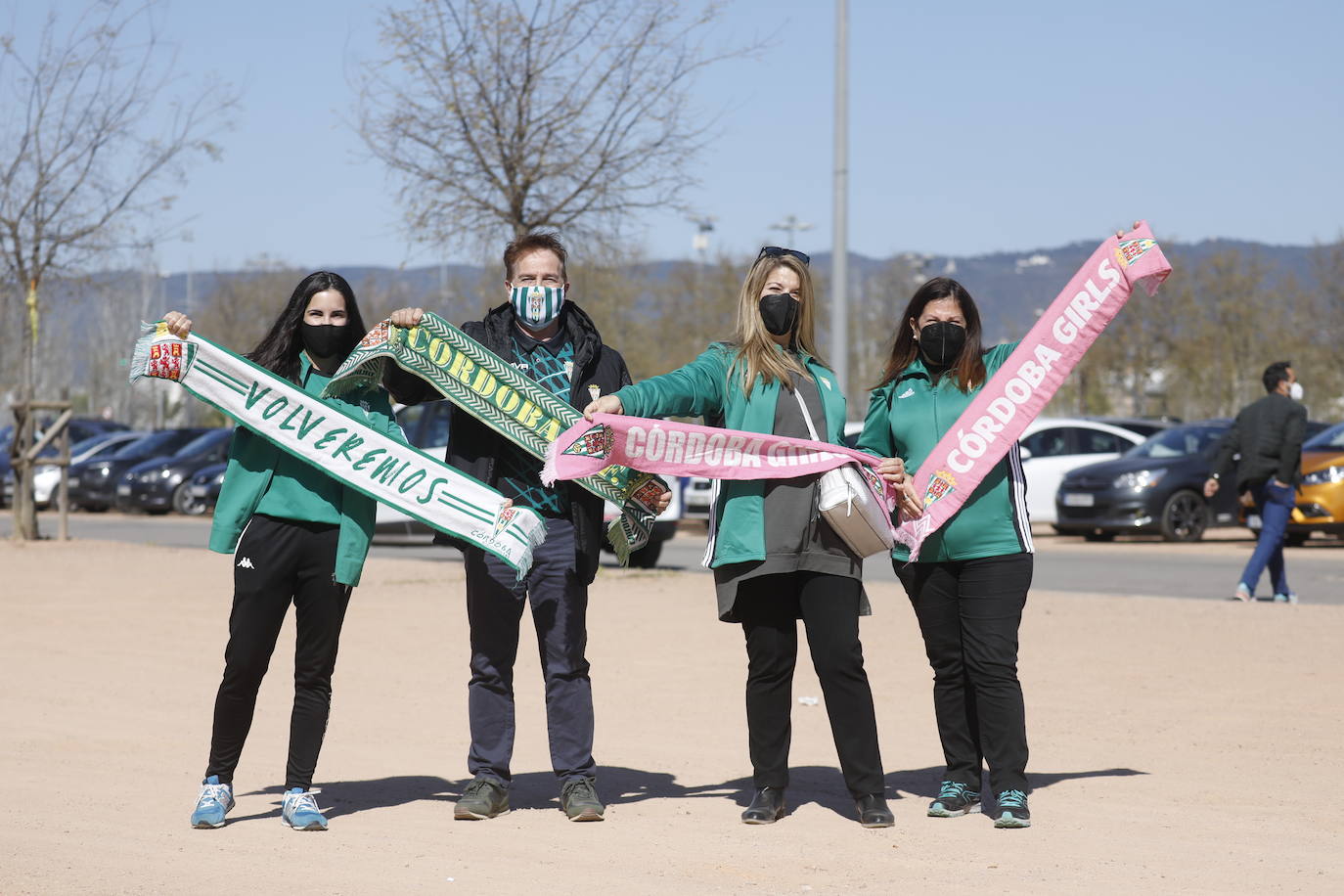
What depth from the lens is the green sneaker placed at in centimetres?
654

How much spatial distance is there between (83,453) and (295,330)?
34607 millimetres

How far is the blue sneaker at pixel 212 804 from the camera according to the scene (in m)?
6.31

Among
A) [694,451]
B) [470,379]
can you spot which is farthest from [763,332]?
[470,379]

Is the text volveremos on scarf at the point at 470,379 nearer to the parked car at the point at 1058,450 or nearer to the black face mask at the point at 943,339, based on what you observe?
the black face mask at the point at 943,339

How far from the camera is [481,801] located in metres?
6.55

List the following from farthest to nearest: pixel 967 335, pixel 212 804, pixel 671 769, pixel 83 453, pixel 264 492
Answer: pixel 83 453, pixel 671 769, pixel 967 335, pixel 264 492, pixel 212 804

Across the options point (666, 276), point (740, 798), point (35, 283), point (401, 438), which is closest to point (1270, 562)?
point (740, 798)

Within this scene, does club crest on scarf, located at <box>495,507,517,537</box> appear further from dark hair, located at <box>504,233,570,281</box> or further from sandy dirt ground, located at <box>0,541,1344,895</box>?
sandy dirt ground, located at <box>0,541,1344,895</box>

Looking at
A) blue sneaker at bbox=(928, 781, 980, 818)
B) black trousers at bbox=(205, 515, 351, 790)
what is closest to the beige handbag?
blue sneaker at bbox=(928, 781, 980, 818)

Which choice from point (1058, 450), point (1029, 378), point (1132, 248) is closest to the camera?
point (1029, 378)

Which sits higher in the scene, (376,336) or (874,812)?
(376,336)

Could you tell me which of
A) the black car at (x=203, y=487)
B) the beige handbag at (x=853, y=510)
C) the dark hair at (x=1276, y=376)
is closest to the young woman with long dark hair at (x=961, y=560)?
the beige handbag at (x=853, y=510)

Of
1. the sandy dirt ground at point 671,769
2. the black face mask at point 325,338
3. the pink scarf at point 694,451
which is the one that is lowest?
the sandy dirt ground at point 671,769

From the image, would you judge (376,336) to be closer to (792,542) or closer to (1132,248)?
(792,542)
